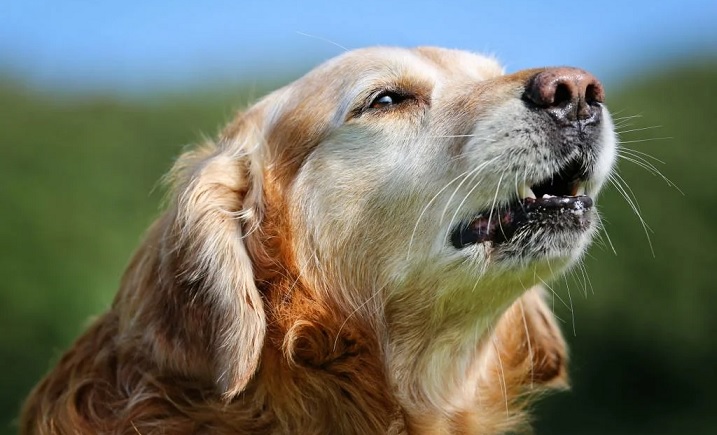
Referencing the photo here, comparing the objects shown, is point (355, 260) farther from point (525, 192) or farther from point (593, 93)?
point (593, 93)

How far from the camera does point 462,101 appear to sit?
144 inches

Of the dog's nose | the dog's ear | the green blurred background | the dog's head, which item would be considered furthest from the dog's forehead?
the green blurred background

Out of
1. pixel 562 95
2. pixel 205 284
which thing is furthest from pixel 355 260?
pixel 562 95

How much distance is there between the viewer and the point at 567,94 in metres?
3.29

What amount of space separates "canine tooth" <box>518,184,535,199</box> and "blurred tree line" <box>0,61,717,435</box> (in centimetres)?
488

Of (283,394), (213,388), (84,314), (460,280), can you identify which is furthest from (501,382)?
(84,314)

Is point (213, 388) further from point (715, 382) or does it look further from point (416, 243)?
point (715, 382)


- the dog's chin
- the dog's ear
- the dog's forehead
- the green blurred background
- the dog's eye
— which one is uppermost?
the dog's forehead

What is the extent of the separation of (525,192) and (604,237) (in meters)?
4.96

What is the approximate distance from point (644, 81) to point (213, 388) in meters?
8.30

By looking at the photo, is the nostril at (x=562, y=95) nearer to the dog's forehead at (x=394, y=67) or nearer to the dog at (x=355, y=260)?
the dog at (x=355, y=260)

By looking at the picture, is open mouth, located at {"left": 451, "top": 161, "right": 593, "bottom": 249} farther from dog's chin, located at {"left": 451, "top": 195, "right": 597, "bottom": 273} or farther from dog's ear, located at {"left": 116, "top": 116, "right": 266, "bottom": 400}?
dog's ear, located at {"left": 116, "top": 116, "right": 266, "bottom": 400}

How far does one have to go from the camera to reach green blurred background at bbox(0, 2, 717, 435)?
7836mm

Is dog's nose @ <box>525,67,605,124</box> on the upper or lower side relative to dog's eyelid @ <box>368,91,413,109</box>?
upper
